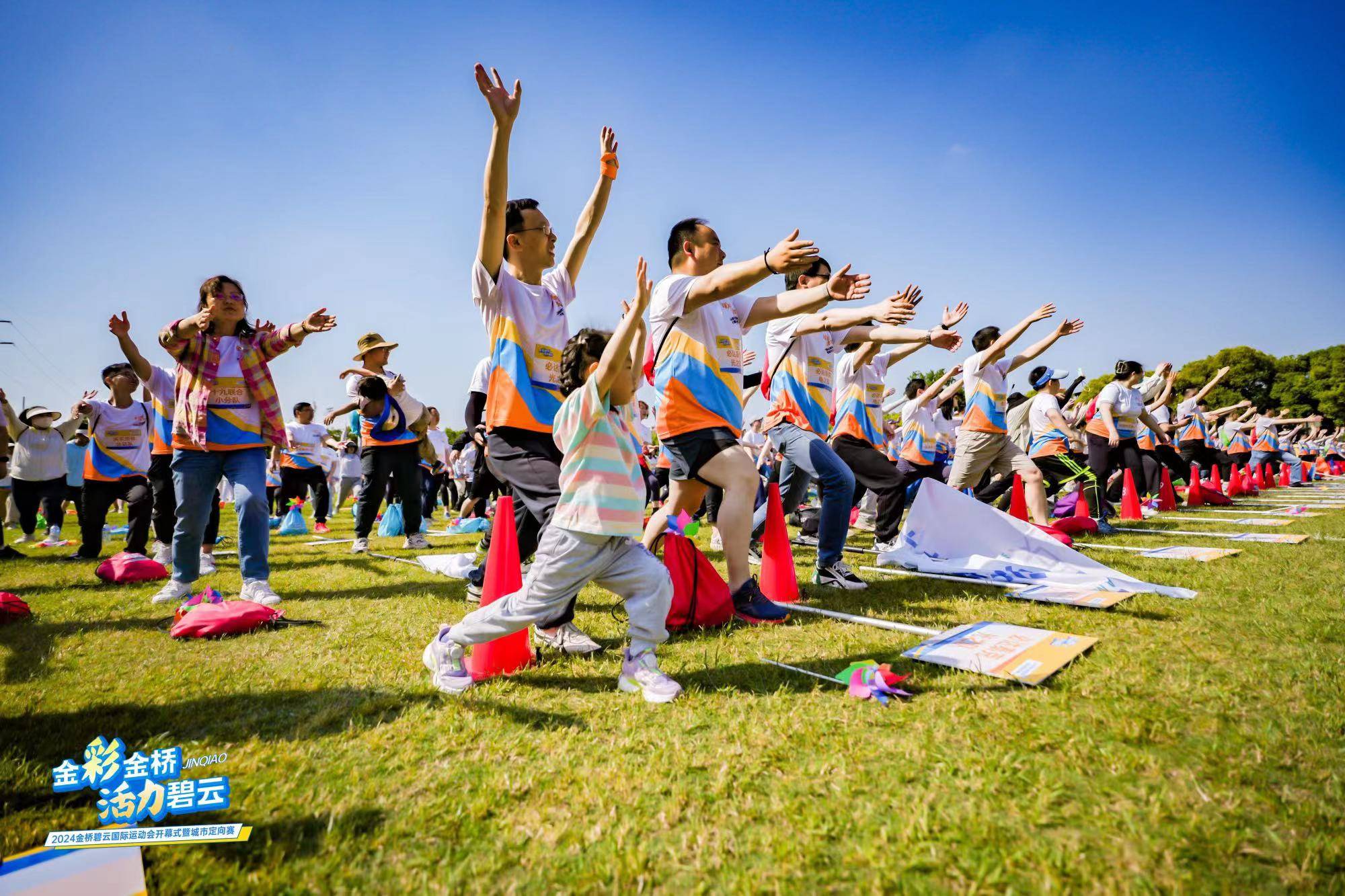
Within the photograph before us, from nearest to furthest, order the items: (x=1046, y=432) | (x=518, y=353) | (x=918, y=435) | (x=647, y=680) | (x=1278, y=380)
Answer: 1. (x=647, y=680)
2. (x=518, y=353)
3. (x=1046, y=432)
4. (x=918, y=435)
5. (x=1278, y=380)

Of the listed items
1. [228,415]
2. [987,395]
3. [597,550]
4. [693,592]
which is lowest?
[693,592]

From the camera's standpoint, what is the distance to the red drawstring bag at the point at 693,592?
377 centimetres

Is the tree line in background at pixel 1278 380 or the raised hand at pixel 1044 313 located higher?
the tree line in background at pixel 1278 380

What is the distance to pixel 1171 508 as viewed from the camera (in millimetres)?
11602

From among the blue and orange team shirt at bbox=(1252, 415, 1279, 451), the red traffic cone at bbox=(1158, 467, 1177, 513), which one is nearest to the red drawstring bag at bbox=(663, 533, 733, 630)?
the red traffic cone at bbox=(1158, 467, 1177, 513)

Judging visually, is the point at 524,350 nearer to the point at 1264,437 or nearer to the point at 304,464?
the point at 304,464

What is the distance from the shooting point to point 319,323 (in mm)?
4680

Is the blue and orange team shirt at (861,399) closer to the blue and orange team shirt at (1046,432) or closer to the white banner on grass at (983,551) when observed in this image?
the white banner on grass at (983,551)

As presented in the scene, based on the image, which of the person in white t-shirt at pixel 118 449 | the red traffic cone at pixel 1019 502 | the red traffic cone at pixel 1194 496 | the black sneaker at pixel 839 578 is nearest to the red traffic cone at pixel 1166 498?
the red traffic cone at pixel 1194 496

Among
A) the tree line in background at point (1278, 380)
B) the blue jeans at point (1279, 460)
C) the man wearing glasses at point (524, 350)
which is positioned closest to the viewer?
the man wearing glasses at point (524, 350)

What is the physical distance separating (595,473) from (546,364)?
1.04 m

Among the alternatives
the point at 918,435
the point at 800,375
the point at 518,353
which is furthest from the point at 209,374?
the point at 918,435

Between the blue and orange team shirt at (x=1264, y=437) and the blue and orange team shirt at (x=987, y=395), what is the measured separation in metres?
17.2

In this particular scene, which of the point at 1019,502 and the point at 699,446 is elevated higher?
the point at 699,446
